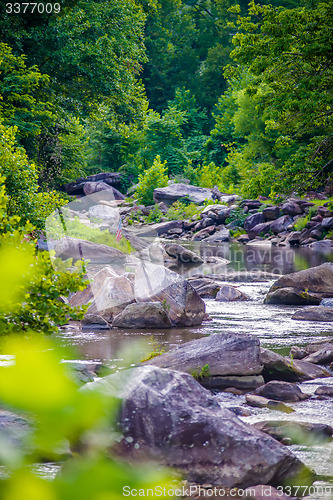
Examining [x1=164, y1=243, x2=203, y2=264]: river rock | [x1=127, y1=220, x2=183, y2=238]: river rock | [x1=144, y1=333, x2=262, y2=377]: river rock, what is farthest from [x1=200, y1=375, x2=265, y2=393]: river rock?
[x1=127, y1=220, x2=183, y2=238]: river rock

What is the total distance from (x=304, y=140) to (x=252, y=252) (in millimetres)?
10307

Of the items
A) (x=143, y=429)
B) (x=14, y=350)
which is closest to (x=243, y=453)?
(x=143, y=429)

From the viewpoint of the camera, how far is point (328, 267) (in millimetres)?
15367

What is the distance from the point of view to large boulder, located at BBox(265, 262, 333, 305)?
1470cm

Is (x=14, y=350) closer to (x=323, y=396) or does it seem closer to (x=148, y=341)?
(x=323, y=396)

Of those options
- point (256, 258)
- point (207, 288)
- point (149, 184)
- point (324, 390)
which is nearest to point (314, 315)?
point (207, 288)

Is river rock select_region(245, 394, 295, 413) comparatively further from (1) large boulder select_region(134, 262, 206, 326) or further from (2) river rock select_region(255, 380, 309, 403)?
(1) large boulder select_region(134, 262, 206, 326)

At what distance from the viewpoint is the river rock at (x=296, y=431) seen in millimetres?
5797

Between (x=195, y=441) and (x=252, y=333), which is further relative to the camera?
(x=252, y=333)

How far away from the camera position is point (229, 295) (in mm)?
15375

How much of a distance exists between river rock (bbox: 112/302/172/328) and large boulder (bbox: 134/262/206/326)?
0.36m

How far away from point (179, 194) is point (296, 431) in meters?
37.8

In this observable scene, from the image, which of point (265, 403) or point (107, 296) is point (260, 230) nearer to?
point (107, 296)

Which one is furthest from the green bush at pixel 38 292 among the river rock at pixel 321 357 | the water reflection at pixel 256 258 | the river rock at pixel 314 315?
the water reflection at pixel 256 258
